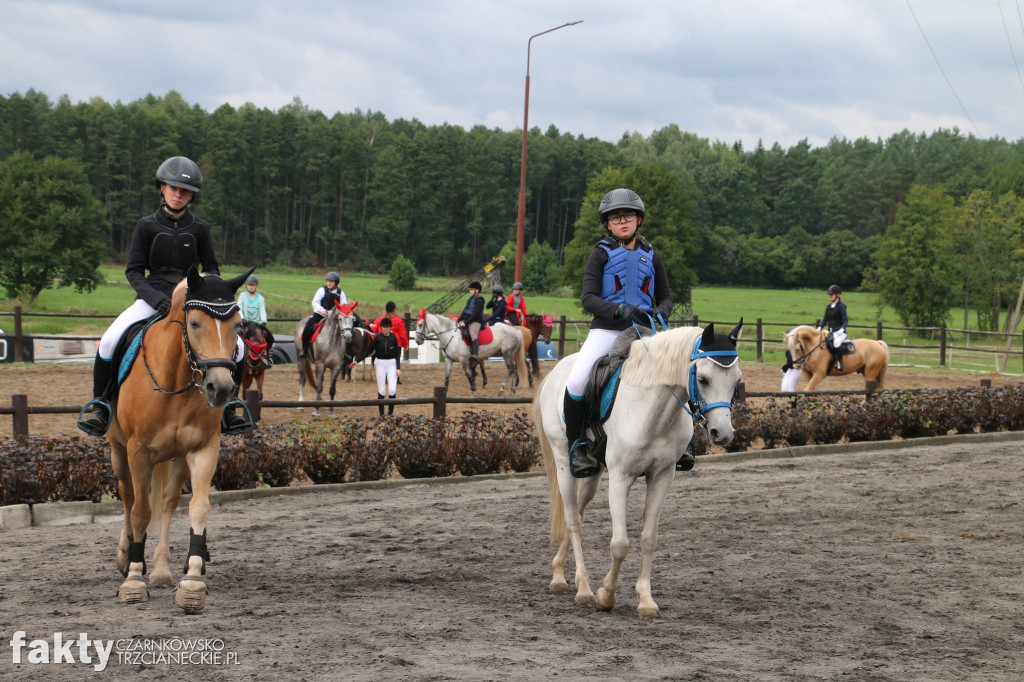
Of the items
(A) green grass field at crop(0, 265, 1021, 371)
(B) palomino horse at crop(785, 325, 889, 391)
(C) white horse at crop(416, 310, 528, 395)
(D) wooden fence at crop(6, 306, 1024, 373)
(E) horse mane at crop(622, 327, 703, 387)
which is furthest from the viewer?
(A) green grass field at crop(0, 265, 1021, 371)

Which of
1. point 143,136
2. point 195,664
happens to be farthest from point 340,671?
point 143,136

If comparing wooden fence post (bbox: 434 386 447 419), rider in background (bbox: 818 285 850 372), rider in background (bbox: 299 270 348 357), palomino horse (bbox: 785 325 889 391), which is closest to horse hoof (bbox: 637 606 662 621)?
wooden fence post (bbox: 434 386 447 419)

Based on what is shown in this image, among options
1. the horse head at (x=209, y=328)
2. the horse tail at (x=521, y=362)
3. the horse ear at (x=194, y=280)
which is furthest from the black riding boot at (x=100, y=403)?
the horse tail at (x=521, y=362)

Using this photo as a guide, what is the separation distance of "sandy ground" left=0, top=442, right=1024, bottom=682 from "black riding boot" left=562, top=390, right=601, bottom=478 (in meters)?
0.97

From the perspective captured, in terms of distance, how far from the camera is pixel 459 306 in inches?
2317

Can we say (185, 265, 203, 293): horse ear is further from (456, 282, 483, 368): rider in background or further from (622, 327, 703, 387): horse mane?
(456, 282, 483, 368): rider in background

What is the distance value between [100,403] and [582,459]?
3.51 meters

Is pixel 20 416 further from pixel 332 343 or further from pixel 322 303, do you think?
pixel 322 303

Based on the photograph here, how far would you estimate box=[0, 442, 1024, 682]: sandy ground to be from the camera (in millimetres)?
4906

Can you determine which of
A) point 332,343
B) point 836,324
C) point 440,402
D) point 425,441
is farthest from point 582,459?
point 836,324

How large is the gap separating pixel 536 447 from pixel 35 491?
617 cm

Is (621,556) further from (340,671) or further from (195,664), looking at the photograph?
(195,664)

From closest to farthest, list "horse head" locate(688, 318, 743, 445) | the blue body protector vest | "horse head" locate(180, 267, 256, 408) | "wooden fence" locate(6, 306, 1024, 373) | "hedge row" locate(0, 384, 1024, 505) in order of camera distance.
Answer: "horse head" locate(688, 318, 743, 445) < "horse head" locate(180, 267, 256, 408) < the blue body protector vest < "hedge row" locate(0, 384, 1024, 505) < "wooden fence" locate(6, 306, 1024, 373)

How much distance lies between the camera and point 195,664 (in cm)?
474
